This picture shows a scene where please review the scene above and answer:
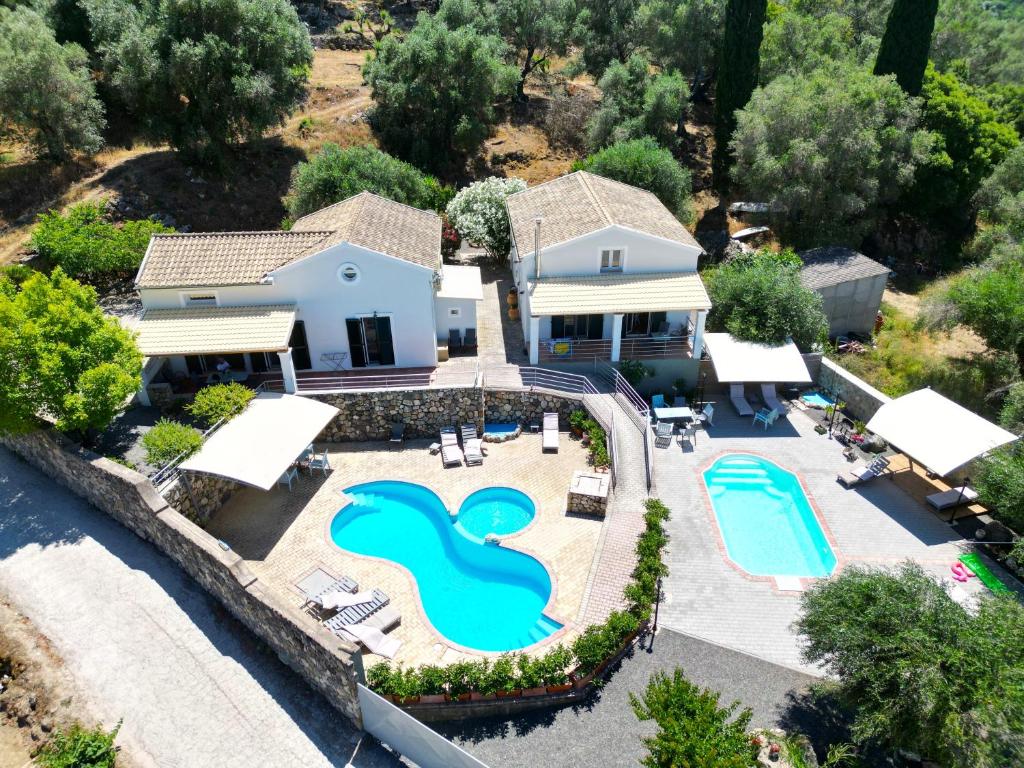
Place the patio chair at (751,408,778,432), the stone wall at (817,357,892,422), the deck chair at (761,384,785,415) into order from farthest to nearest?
the deck chair at (761,384,785,415), the patio chair at (751,408,778,432), the stone wall at (817,357,892,422)

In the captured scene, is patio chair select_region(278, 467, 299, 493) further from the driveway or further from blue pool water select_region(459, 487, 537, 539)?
blue pool water select_region(459, 487, 537, 539)

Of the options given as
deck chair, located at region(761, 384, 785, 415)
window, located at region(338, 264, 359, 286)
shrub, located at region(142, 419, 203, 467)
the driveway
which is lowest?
the driveway

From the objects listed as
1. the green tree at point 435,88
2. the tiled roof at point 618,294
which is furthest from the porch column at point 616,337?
the green tree at point 435,88

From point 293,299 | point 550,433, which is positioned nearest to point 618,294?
point 550,433

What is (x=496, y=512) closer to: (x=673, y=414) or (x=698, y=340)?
(x=673, y=414)

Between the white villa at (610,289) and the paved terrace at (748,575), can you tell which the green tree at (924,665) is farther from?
the white villa at (610,289)

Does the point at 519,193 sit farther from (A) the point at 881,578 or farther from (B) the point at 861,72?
(A) the point at 881,578

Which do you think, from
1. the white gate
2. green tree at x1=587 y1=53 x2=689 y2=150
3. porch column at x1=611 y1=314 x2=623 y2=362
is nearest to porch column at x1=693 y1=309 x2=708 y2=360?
porch column at x1=611 y1=314 x2=623 y2=362
